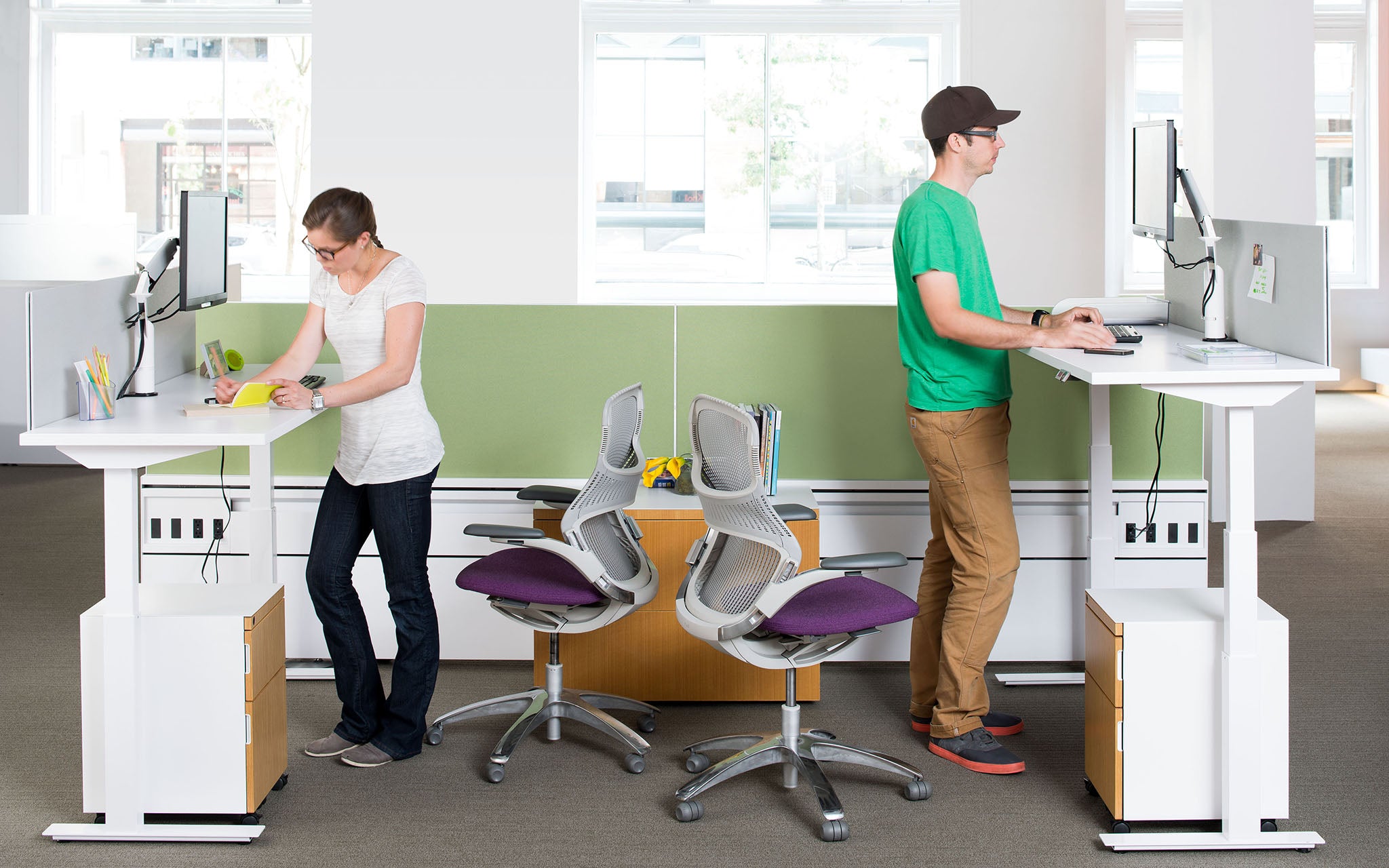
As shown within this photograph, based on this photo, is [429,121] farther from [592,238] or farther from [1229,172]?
[1229,172]

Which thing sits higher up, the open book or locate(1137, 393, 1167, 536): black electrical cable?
the open book

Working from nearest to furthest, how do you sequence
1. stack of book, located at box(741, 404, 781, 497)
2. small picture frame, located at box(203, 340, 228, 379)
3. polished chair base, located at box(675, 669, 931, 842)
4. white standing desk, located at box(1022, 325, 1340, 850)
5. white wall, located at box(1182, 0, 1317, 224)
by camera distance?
1. white standing desk, located at box(1022, 325, 1340, 850)
2. polished chair base, located at box(675, 669, 931, 842)
3. small picture frame, located at box(203, 340, 228, 379)
4. stack of book, located at box(741, 404, 781, 497)
5. white wall, located at box(1182, 0, 1317, 224)

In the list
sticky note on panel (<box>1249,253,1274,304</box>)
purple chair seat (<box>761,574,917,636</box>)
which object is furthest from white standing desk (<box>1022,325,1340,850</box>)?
purple chair seat (<box>761,574,917,636</box>)

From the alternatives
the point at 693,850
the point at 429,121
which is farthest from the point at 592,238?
the point at 693,850

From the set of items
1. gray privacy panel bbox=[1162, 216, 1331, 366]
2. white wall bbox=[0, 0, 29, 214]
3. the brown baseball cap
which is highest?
white wall bbox=[0, 0, 29, 214]

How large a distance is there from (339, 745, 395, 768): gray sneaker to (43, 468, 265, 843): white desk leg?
419mm

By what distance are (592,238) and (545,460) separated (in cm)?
353

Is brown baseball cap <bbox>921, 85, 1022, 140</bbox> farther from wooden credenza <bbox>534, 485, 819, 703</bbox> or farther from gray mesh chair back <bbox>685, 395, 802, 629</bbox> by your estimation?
wooden credenza <bbox>534, 485, 819, 703</bbox>

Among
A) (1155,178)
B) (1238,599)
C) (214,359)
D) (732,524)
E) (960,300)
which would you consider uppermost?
(1155,178)

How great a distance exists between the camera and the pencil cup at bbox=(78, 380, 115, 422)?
297 centimetres

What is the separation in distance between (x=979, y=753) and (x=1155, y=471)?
1.26m

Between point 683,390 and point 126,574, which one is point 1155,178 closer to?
point 683,390

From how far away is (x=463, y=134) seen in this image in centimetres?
578

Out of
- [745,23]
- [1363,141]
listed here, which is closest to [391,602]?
[745,23]
